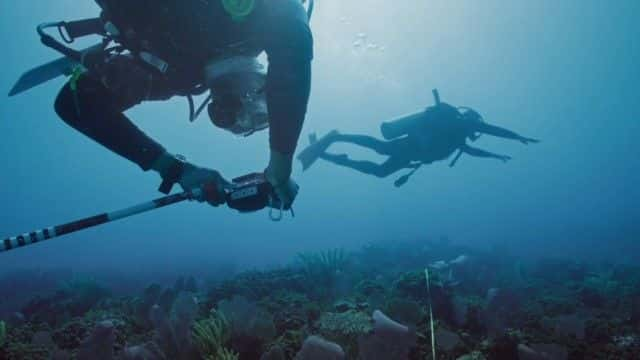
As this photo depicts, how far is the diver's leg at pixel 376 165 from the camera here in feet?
40.3

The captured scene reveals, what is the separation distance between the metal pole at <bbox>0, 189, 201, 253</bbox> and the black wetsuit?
0.43 m

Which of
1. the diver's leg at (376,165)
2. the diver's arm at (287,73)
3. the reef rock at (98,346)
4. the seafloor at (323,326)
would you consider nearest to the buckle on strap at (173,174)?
the diver's arm at (287,73)

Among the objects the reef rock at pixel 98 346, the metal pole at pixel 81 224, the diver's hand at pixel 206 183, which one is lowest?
the reef rock at pixel 98 346

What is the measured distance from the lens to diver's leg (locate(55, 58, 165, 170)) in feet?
9.87

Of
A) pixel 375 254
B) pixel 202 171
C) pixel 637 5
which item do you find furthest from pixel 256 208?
pixel 637 5

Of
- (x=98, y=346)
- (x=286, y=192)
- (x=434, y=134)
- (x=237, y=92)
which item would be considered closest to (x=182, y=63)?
(x=237, y=92)

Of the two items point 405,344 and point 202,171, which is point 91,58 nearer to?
point 202,171

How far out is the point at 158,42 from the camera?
9.27ft

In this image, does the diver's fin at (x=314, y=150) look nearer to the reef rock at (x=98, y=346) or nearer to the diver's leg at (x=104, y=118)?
the reef rock at (x=98, y=346)

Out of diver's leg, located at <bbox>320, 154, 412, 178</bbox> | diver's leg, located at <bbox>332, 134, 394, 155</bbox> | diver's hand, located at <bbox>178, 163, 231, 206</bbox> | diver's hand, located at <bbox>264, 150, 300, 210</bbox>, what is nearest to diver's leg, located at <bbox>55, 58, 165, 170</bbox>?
diver's hand, located at <bbox>178, 163, 231, 206</bbox>

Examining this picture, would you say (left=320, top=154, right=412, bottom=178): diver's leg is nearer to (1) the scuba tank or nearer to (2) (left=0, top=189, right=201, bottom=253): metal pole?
(1) the scuba tank

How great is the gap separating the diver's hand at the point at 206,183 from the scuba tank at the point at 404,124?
29.4ft

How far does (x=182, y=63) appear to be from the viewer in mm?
2951

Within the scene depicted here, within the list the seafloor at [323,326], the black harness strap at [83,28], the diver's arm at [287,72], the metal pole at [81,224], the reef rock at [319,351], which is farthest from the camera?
the seafloor at [323,326]
